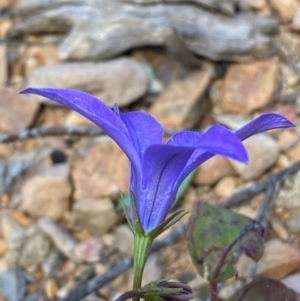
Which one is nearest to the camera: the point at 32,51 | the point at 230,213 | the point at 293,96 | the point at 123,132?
the point at 123,132

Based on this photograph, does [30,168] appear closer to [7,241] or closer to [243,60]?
[7,241]

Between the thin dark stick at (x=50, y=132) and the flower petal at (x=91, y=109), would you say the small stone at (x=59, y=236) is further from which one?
the flower petal at (x=91, y=109)

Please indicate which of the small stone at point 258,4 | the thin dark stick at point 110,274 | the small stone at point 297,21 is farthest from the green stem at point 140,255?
the small stone at point 258,4

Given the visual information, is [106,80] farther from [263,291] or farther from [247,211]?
[263,291]

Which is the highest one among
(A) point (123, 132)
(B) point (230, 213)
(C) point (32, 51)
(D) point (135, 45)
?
(A) point (123, 132)

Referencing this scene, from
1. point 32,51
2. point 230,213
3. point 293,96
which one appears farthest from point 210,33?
point 230,213

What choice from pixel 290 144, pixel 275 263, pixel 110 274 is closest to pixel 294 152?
pixel 290 144

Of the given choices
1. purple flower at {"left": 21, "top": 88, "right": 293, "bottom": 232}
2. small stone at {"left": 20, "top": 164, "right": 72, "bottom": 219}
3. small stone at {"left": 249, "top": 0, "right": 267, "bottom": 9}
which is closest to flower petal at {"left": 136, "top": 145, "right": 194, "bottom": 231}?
purple flower at {"left": 21, "top": 88, "right": 293, "bottom": 232}

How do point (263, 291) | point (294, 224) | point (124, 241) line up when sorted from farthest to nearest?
point (124, 241), point (294, 224), point (263, 291)
